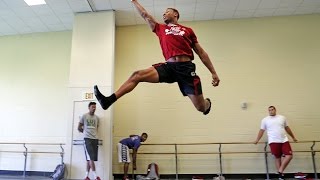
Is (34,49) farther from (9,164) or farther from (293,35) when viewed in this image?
(293,35)

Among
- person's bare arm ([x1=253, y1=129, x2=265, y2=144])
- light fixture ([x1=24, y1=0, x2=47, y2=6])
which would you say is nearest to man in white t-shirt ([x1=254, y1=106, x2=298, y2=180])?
person's bare arm ([x1=253, y1=129, x2=265, y2=144])

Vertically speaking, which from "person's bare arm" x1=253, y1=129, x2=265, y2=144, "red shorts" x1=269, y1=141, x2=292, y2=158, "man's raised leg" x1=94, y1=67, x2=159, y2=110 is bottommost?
"red shorts" x1=269, y1=141, x2=292, y2=158

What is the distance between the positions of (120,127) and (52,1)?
315 centimetres

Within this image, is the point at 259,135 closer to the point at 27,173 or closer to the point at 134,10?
the point at 134,10

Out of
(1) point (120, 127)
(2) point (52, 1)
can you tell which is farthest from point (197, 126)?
(2) point (52, 1)

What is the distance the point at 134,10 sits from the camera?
6.60m

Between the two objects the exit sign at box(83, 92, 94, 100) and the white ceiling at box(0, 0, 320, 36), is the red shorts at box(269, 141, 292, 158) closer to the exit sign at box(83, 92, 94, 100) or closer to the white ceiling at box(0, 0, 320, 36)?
the white ceiling at box(0, 0, 320, 36)

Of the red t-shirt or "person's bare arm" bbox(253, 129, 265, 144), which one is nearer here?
the red t-shirt

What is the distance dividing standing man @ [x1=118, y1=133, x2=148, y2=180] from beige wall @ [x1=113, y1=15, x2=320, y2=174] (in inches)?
15.8

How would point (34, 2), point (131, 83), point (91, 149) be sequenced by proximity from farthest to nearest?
point (34, 2) → point (91, 149) → point (131, 83)

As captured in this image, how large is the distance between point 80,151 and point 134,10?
3.33 metres

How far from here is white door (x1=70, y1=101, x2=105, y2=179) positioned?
5.93 meters

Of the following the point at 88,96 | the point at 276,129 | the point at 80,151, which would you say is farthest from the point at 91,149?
the point at 276,129

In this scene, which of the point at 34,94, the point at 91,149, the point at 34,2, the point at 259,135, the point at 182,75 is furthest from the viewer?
the point at 34,94
